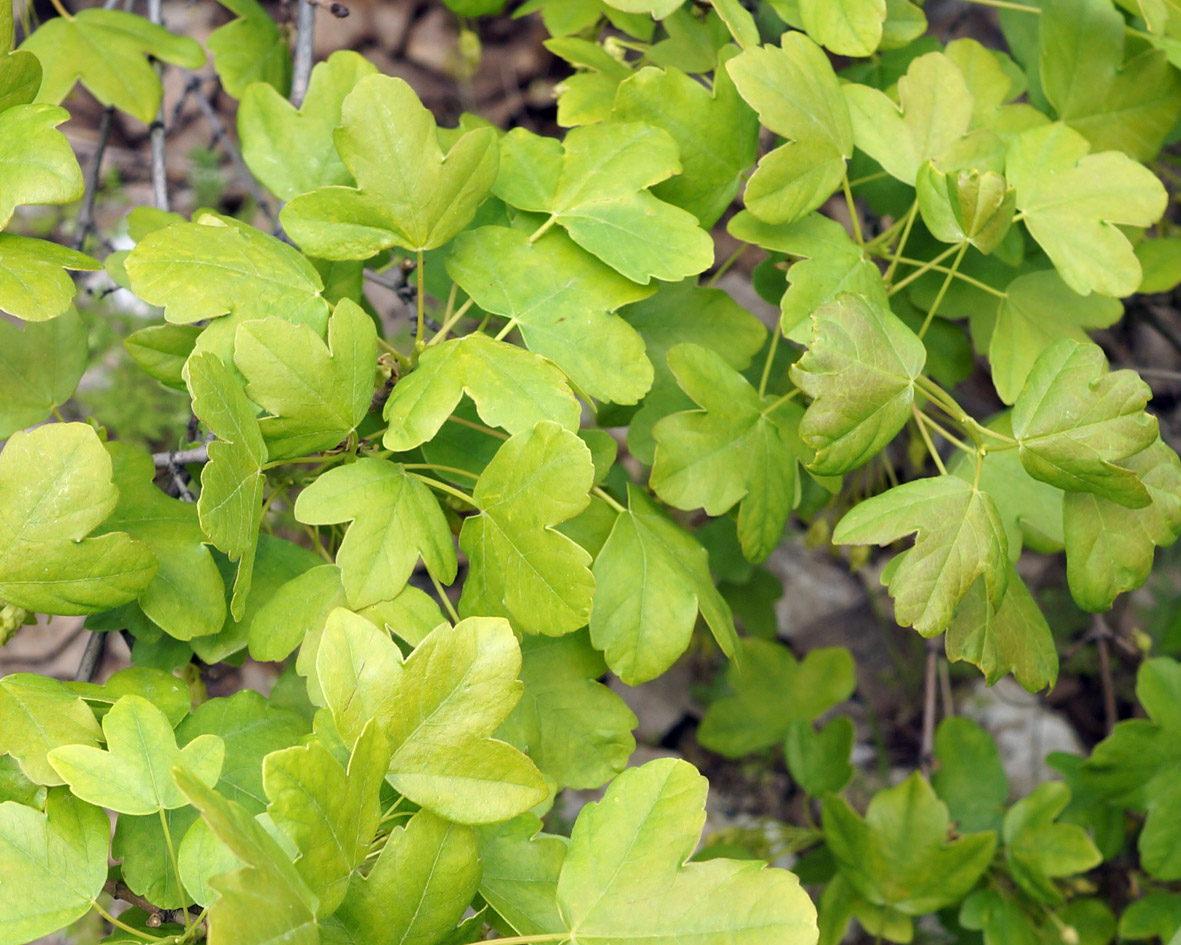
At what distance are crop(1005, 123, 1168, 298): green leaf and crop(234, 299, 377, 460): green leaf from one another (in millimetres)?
802

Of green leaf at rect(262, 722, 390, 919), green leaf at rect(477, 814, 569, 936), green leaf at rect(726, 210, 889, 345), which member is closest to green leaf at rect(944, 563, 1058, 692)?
green leaf at rect(726, 210, 889, 345)

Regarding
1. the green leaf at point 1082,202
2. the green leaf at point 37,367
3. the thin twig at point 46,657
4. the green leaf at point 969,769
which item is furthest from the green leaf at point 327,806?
the thin twig at point 46,657

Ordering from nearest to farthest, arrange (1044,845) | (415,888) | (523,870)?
(415,888) → (523,870) → (1044,845)

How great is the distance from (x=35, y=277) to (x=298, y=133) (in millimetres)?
354

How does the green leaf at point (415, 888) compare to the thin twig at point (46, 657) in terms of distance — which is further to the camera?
the thin twig at point (46, 657)

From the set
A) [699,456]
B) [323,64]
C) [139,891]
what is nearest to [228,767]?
[139,891]

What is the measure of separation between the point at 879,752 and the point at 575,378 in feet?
5.85

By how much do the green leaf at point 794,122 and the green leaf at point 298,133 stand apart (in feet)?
1.51

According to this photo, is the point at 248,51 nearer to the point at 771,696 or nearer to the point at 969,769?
the point at 771,696

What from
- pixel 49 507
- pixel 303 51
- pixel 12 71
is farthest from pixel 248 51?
pixel 49 507

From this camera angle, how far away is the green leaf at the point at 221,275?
2.90 ft

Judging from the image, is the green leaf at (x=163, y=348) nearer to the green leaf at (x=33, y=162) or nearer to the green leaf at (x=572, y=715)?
the green leaf at (x=33, y=162)

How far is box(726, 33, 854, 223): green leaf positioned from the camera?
0.99 meters

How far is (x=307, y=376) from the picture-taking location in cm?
87
